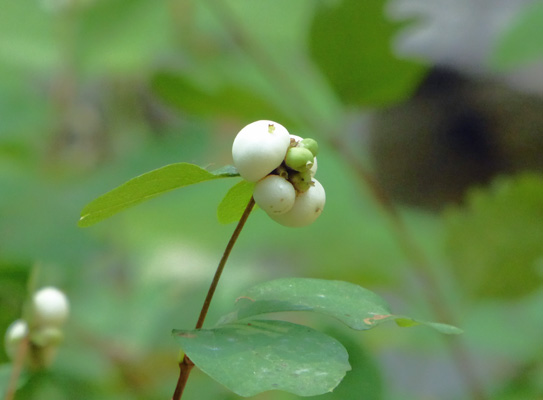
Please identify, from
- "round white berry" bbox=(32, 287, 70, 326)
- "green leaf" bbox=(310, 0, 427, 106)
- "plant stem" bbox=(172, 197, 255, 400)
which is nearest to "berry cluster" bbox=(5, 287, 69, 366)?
"round white berry" bbox=(32, 287, 70, 326)

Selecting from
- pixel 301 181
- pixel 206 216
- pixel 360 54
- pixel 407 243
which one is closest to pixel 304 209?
pixel 301 181

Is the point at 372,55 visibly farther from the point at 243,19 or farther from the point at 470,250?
the point at 243,19

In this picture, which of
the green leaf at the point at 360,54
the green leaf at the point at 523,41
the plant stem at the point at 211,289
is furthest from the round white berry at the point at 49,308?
the green leaf at the point at 523,41

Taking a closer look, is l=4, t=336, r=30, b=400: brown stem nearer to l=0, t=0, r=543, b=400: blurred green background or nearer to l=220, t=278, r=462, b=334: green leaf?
l=0, t=0, r=543, b=400: blurred green background

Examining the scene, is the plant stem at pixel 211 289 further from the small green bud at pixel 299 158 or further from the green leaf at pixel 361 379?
the green leaf at pixel 361 379

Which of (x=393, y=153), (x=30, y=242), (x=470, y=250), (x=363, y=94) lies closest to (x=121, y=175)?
(x=30, y=242)
